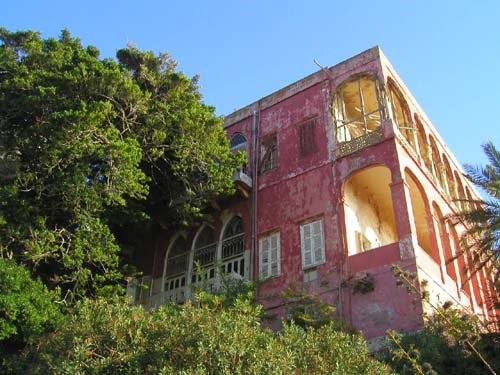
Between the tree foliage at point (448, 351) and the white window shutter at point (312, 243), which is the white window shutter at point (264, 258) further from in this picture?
the tree foliage at point (448, 351)

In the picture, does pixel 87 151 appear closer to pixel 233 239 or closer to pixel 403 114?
pixel 233 239

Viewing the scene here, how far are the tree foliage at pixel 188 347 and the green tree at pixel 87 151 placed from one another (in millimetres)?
3998

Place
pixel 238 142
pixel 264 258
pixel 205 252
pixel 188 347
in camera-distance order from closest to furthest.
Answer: pixel 188 347 < pixel 264 258 < pixel 205 252 < pixel 238 142

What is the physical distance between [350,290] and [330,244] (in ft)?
4.63

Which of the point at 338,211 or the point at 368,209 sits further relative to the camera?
the point at 368,209

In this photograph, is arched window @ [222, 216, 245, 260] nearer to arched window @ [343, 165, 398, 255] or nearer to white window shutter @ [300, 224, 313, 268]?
white window shutter @ [300, 224, 313, 268]

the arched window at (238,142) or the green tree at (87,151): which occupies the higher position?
the arched window at (238,142)

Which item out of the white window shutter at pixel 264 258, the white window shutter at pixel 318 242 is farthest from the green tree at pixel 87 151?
the white window shutter at pixel 318 242

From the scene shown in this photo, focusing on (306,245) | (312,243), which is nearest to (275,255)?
(306,245)

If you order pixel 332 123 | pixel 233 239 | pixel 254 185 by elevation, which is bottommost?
pixel 233 239

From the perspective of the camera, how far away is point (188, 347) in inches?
341

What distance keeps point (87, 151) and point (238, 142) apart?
709 cm

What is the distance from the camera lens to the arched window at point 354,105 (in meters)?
17.3

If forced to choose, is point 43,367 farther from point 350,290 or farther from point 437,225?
point 437,225
